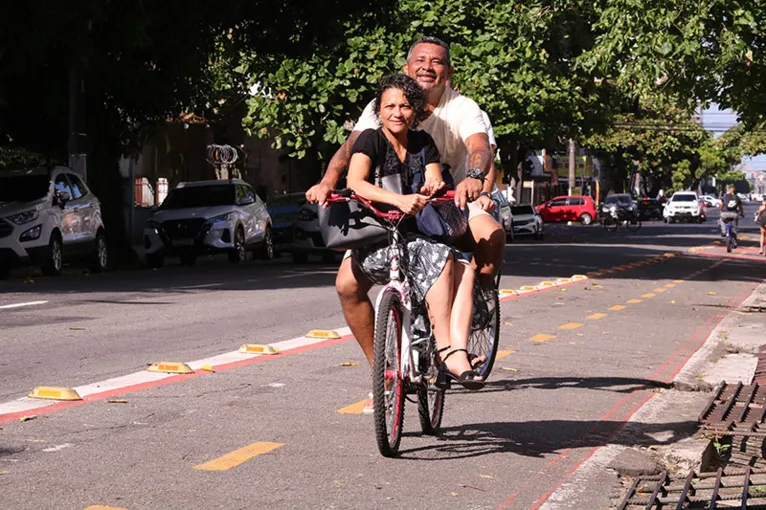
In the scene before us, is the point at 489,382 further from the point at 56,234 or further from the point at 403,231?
the point at 56,234

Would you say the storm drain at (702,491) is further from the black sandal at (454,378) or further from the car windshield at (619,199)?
the car windshield at (619,199)

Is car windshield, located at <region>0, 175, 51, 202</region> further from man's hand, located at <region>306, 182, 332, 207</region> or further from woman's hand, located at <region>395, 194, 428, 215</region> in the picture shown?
woman's hand, located at <region>395, 194, 428, 215</region>

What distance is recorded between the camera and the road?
5789mm

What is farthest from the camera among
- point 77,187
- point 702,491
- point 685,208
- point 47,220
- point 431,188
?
point 685,208

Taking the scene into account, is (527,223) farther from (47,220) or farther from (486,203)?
(486,203)

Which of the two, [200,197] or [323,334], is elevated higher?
[200,197]

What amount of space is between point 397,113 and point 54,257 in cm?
1640

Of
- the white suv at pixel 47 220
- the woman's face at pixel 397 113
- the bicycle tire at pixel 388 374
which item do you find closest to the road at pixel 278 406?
the bicycle tire at pixel 388 374

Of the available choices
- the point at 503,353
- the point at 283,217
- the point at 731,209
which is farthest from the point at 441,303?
the point at 731,209

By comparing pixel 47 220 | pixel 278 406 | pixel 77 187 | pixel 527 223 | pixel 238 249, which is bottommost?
pixel 527 223

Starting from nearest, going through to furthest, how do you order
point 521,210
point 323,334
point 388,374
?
point 388,374 → point 323,334 → point 521,210

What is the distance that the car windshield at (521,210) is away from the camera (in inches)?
2013

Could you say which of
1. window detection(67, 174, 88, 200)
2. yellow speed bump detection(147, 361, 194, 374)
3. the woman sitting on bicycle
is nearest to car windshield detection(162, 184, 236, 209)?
window detection(67, 174, 88, 200)

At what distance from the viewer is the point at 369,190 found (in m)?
6.45
